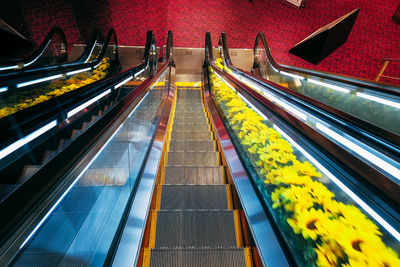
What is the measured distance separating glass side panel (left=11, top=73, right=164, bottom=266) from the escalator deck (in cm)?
38

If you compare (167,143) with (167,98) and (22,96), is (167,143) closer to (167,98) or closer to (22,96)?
(167,98)

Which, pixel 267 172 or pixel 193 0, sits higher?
pixel 193 0

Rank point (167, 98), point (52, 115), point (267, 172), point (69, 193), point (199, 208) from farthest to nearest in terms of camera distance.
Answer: point (167, 98)
point (199, 208)
point (267, 172)
point (52, 115)
point (69, 193)

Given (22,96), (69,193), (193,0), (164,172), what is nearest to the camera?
(69,193)

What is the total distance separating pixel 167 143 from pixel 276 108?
2.02 meters

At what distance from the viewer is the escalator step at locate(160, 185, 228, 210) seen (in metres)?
1.99

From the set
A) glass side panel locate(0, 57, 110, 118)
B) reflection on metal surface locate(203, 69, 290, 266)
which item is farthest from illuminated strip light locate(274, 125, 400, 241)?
glass side panel locate(0, 57, 110, 118)

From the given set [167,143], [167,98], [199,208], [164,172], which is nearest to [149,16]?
[167,98]

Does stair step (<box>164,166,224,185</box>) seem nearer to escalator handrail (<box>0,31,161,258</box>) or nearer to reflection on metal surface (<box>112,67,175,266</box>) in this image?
reflection on metal surface (<box>112,67,175,266</box>)

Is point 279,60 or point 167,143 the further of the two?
point 279,60

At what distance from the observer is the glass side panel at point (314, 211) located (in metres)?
0.84

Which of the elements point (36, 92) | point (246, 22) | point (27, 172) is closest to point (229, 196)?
point (27, 172)

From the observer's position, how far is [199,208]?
76.2 inches

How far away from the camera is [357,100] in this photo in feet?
8.39
